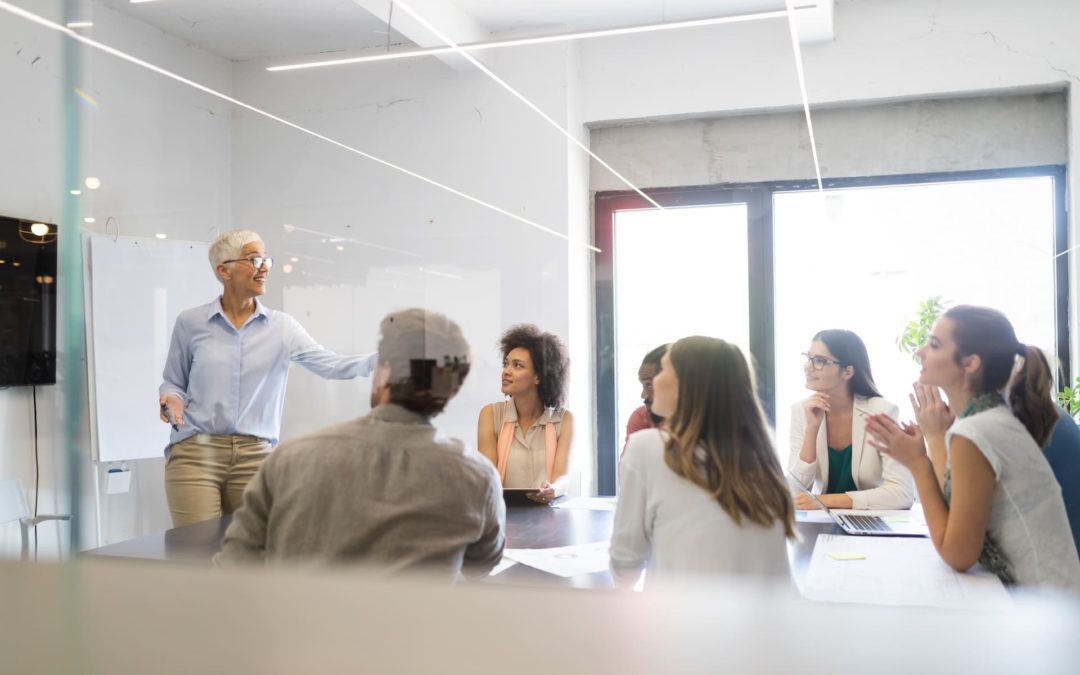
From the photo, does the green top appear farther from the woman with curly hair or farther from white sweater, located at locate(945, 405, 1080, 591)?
the woman with curly hair

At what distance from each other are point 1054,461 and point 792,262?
39 cm

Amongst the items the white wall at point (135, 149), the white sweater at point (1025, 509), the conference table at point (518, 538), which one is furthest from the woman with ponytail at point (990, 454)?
the white wall at point (135, 149)

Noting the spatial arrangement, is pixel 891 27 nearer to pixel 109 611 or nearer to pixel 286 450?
pixel 286 450

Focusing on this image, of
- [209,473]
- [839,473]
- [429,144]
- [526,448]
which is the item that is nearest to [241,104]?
[429,144]

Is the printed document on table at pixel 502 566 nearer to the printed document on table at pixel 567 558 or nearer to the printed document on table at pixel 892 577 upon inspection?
the printed document on table at pixel 567 558

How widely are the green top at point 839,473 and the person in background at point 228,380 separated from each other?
72 centimetres

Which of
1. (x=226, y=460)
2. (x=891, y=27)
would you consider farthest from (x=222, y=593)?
(x=891, y=27)

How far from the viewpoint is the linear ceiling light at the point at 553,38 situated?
1206 millimetres

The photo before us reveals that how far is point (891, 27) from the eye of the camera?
3.71 ft

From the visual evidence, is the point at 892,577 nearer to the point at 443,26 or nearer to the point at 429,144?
the point at 429,144

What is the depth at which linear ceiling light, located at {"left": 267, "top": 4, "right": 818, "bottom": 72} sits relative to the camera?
121cm

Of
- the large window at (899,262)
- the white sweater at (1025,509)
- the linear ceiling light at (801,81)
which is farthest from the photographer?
the linear ceiling light at (801,81)

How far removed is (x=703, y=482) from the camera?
122cm

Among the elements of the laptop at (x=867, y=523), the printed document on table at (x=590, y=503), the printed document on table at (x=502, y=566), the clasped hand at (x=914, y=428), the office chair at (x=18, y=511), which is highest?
the clasped hand at (x=914, y=428)
